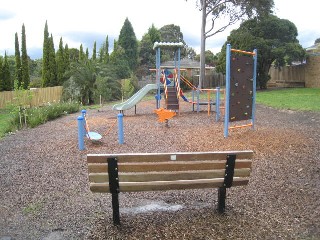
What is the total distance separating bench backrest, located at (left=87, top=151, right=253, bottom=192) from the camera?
368 centimetres

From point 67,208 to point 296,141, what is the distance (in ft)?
18.0

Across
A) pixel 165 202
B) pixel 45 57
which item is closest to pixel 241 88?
pixel 165 202

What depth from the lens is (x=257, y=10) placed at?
29.6m

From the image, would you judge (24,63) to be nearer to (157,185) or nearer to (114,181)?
(114,181)

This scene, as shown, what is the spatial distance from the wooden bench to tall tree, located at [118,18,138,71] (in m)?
43.2

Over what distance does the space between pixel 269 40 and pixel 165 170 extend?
1065 inches

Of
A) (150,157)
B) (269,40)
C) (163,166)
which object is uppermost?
(269,40)

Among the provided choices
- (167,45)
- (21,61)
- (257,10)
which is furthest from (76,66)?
(257,10)

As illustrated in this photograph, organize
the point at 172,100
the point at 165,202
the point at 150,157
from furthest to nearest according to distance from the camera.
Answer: the point at 172,100 → the point at 165,202 → the point at 150,157

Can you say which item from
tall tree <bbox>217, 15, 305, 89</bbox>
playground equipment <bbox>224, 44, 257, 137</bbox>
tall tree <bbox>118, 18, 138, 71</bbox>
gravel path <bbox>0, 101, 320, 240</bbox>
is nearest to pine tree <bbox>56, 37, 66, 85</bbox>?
tall tree <bbox>217, 15, 305, 89</bbox>

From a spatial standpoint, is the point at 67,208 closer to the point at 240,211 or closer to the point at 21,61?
the point at 240,211

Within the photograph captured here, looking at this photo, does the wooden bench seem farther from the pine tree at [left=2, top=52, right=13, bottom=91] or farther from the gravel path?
the pine tree at [left=2, top=52, right=13, bottom=91]

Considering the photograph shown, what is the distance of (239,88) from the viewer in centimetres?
932

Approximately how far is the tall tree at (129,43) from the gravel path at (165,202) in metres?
39.2
